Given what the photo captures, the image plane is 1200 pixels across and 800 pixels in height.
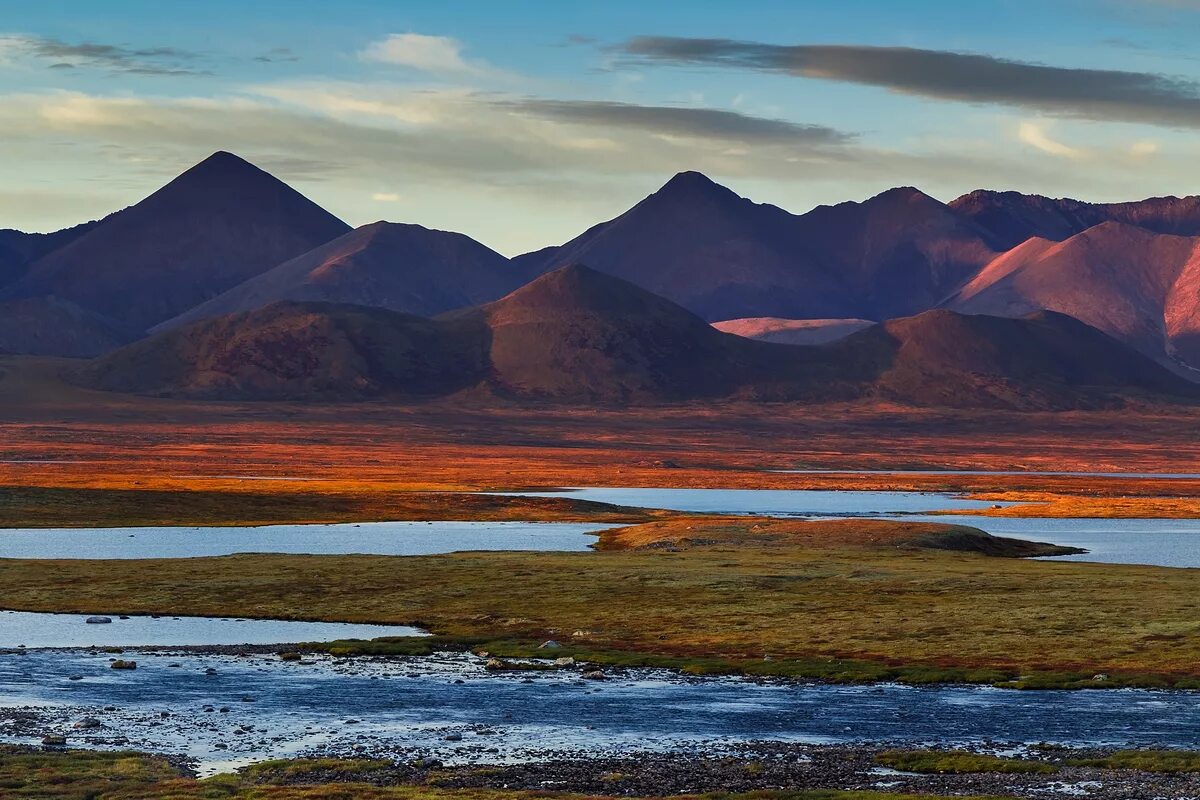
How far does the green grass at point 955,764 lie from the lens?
3925cm

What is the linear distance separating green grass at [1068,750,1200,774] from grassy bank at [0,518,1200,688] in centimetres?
1225

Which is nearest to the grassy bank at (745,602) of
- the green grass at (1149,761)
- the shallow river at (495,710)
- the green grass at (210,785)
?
the shallow river at (495,710)

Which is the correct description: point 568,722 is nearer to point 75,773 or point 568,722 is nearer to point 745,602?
point 75,773

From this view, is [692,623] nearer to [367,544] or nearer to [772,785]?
[772,785]

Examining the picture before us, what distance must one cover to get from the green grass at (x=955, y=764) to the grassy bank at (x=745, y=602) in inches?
538

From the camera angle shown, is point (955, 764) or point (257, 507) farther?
point (257, 507)

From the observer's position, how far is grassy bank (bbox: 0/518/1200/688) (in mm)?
58656

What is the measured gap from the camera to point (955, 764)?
1561 inches

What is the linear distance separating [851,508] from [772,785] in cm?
12761

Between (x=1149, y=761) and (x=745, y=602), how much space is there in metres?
34.9

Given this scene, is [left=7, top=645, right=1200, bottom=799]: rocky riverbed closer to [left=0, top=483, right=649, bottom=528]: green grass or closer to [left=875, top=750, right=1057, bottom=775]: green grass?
[left=875, top=750, right=1057, bottom=775]: green grass

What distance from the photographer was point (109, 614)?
7175cm

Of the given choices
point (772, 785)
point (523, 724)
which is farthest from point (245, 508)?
point (772, 785)

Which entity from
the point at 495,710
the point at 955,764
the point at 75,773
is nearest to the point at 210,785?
the point at 75,773
